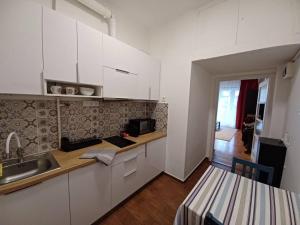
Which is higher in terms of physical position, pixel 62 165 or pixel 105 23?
pixel 105 23

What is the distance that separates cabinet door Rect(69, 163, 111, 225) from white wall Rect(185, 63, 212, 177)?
136 centimetres

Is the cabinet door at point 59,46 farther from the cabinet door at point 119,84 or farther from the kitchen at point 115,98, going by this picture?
the cabinet door at point 119,84

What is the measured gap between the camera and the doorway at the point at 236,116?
12.5ft

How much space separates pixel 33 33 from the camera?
40.6 inches

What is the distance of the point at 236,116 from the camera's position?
21.9 ft

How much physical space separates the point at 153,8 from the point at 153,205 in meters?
2.84

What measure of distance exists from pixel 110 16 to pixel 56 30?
91 centimetres

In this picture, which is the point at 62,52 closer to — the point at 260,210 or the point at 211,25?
the point at 211,25

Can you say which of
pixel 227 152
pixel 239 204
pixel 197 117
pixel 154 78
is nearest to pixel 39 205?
pixel 239 204

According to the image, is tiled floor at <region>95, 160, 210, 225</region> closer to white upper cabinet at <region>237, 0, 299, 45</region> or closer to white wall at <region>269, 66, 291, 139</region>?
white wall at <region>269, 66, 291, 139</region>

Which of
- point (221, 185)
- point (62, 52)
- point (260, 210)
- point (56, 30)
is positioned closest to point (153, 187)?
point (221, 185)

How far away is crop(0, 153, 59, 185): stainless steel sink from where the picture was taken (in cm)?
114

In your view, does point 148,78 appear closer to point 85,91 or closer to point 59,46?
point 85,91

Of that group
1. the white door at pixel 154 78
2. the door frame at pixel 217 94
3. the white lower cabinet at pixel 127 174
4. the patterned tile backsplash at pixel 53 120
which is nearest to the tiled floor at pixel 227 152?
the door frame at pixel 217 94
